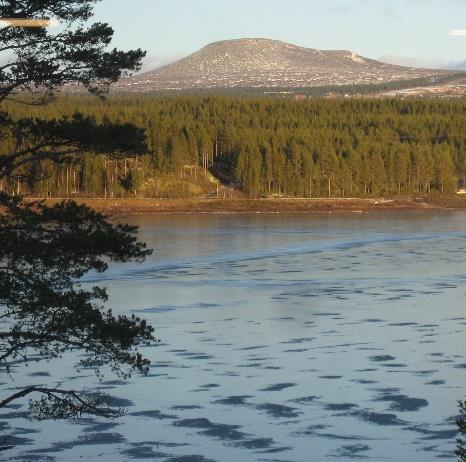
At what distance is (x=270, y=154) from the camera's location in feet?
386

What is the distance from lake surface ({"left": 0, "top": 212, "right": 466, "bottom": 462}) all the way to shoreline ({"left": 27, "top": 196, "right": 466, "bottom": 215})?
5659 centimetres

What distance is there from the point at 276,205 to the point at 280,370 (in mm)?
85767

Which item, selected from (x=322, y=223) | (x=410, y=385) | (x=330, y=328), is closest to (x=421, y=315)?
(x=330, y=328)

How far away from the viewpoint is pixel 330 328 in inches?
1097

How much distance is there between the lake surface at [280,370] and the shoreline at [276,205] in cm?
5659

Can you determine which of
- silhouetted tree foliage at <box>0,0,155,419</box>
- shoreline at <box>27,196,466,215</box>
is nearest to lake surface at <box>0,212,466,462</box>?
silhouetted tree foliage at <box>0,0,155,419</box>

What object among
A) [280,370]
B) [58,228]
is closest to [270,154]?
[280,370]

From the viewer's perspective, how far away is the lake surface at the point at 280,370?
17.6 metres

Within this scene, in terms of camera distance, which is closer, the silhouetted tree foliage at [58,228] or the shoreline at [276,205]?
the silhouetted tree foliage at [58,228]

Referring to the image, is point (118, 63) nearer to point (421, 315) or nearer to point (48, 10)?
point (48, 10)

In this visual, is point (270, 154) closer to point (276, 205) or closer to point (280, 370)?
point (276, 205)

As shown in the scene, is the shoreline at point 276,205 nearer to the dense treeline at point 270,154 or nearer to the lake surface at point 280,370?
the dense treeline at point 270,154

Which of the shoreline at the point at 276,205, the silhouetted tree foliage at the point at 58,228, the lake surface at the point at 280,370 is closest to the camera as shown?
the silhouetted tree foliage at the point at 58,228

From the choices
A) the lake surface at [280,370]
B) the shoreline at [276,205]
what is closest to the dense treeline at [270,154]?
the shoreline at [276,205]
